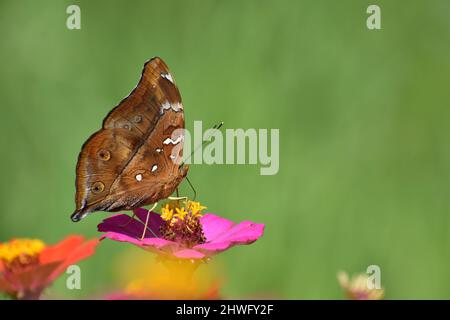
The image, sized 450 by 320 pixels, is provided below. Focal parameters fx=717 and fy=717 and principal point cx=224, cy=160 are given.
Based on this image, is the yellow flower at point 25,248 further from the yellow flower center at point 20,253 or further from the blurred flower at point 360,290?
the blurred flower at point 360,290

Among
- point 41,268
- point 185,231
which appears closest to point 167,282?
point 41,268

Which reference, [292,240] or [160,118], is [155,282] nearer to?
[160,118]

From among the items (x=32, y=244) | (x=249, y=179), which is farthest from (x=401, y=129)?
(x=32, y=244)

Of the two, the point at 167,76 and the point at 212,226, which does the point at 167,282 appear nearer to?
the point at 212,226

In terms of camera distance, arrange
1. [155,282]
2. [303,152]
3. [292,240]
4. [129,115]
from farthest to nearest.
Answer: [303,152] < [292,240] < [129,115] < [155,282]
